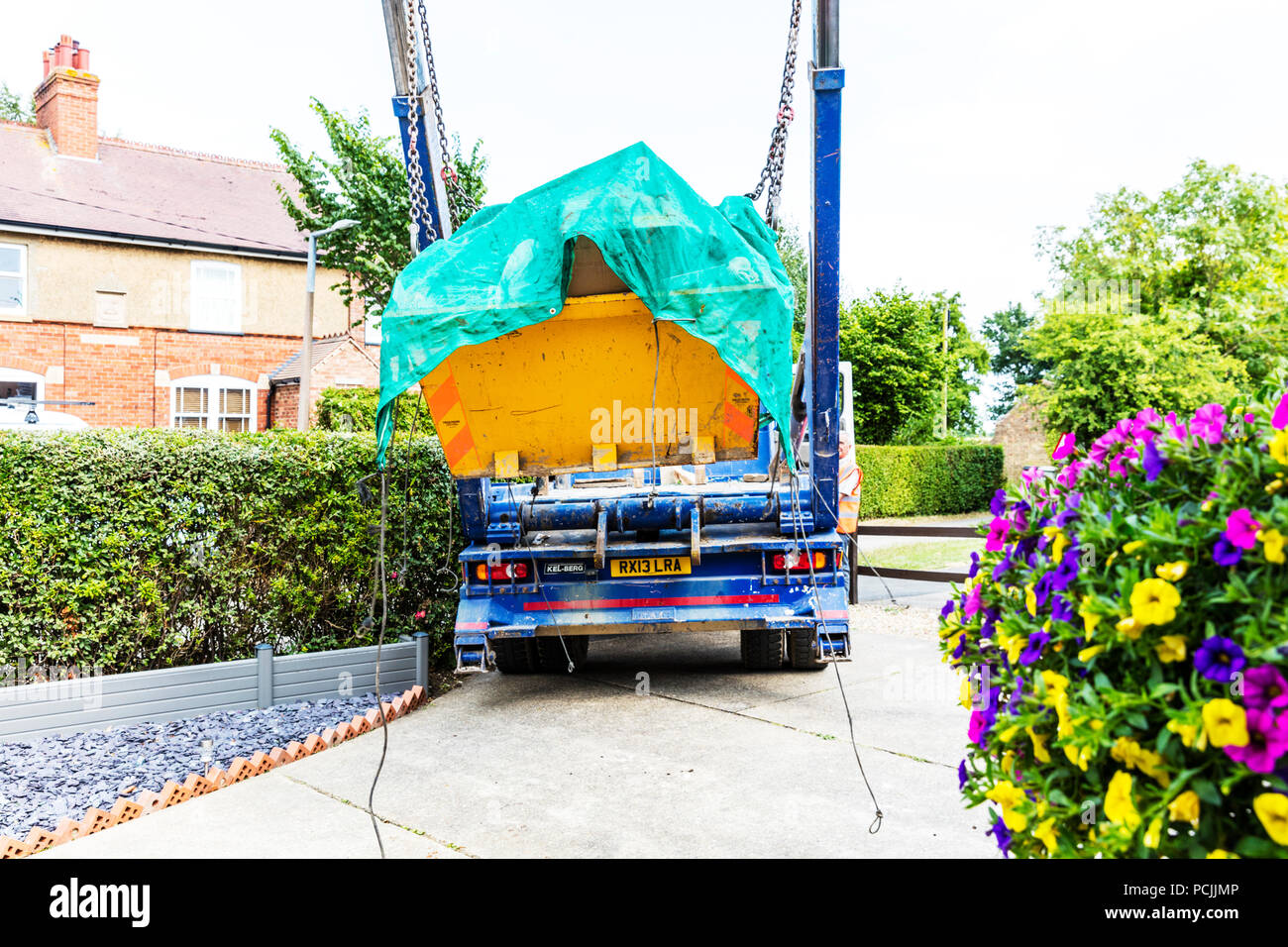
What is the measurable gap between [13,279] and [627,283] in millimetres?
23114

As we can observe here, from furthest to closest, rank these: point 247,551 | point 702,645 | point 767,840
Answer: point 702,645
point 247,551
point 767,840

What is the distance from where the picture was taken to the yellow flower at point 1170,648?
1729 mm

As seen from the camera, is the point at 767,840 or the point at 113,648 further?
the point at 113,648

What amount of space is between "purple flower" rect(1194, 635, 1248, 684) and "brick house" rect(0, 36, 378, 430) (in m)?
21.8

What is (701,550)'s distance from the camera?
6.32 m

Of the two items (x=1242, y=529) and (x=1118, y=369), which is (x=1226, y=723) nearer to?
(x=1242, y=529)

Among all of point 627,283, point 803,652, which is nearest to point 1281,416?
point 627,283

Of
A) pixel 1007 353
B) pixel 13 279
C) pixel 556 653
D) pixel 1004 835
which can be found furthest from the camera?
pixel 1007 353

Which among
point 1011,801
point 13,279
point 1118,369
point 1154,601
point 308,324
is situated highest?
point 13,279

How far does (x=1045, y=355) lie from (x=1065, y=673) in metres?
26.9

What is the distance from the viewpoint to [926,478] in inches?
1075
